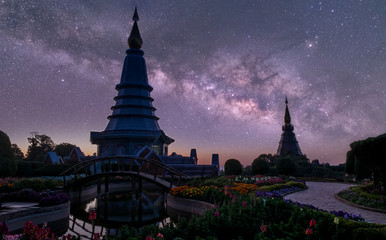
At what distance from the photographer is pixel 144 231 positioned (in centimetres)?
769

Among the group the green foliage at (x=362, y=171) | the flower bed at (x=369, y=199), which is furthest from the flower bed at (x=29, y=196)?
the green foliage at (x=362, y=171)

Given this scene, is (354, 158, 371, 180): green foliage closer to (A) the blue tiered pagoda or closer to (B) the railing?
(B) the railing

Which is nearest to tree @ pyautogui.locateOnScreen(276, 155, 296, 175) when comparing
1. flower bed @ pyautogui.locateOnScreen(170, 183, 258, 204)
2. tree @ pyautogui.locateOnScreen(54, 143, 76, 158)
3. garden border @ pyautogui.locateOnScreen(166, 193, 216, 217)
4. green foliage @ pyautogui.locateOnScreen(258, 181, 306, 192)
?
green foliage @ pyautogui.locateOnScreen(258, 181, 306, 192)

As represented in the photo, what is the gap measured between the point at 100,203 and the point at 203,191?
10258 mm

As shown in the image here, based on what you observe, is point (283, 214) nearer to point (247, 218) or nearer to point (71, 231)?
point (247, 218)

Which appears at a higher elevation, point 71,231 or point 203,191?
point 203,191

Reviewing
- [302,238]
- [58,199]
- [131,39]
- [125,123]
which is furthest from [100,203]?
[131,39]

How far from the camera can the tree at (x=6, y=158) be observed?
2486cm

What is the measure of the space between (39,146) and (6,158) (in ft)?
158

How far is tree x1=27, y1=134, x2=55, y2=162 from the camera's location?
67.0 metres

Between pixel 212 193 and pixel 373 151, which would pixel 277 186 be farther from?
pixel 212 193

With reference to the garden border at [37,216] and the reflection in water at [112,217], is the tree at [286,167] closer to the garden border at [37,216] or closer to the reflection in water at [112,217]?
the reflection in water at [112,217]

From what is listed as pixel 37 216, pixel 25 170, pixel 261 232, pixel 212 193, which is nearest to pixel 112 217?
pixel 37 216

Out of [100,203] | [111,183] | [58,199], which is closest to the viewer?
[58,199]
